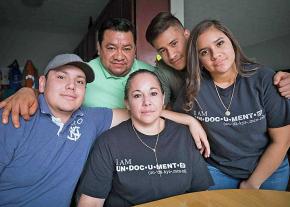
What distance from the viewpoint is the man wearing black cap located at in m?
1.24

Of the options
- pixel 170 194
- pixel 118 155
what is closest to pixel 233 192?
pixel 170 194

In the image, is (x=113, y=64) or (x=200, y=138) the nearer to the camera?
(x=200, y=138)

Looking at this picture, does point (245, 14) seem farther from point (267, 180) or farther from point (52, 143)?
point (52, 143)

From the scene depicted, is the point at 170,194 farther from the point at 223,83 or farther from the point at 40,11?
the point at 40,11

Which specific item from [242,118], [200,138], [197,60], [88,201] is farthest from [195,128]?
[88,201]

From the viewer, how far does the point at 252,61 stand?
5.05ft

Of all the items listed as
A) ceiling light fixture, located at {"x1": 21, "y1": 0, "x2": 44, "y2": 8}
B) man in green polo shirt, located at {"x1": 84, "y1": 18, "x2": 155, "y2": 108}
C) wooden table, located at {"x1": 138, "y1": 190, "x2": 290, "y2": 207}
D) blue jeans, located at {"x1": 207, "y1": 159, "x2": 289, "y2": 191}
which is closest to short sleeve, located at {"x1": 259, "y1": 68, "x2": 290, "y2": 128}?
blue jeans, located at {"x1": 207, "y1": 159, "x2": 289, "y2": 191}

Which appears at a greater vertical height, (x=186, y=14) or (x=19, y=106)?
(x=186, y=14)

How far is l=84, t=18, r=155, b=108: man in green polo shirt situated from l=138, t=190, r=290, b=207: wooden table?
0.98 meters

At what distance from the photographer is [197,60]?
1521mm

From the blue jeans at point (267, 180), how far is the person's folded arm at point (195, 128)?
0.22m

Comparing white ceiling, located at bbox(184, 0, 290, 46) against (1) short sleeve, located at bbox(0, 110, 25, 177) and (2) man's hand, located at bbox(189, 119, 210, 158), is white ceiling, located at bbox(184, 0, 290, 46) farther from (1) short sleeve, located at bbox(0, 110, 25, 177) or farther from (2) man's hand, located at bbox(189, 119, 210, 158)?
(1) short sleeve, located at bbox(0, 110, 25, 177)

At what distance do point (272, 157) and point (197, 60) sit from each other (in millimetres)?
730

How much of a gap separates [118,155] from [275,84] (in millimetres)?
959
